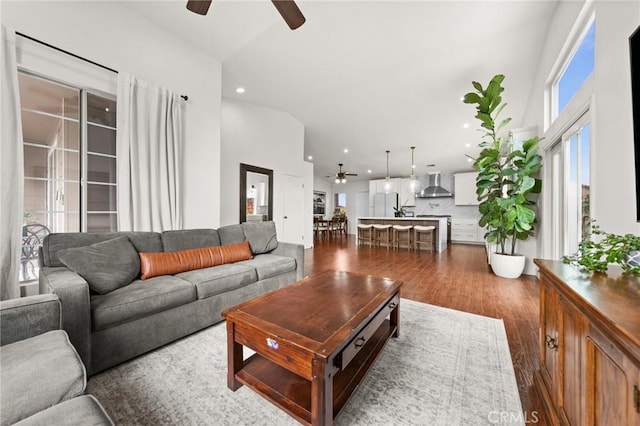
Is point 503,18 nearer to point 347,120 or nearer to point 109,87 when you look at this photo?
point 347,120

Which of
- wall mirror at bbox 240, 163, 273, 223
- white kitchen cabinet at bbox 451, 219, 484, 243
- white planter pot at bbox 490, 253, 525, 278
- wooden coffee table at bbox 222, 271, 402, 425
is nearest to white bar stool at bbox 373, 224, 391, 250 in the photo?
white planter pot at bbox 490, 253, 525, 278

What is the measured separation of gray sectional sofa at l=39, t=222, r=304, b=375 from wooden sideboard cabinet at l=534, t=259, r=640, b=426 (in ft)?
7.46

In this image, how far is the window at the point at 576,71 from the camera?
203 centimetres

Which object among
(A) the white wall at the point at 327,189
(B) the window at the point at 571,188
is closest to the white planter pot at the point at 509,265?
(B) the window at the point at 571,188

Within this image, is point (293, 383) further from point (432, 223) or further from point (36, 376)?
point (432, 223)

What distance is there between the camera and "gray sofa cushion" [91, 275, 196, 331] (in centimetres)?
153

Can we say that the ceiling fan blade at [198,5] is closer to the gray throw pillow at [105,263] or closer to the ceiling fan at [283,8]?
the ceiling fan at [283,8]

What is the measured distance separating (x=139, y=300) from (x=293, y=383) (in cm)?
124

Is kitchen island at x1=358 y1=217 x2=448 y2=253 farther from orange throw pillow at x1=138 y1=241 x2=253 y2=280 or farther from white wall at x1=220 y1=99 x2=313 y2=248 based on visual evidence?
orange throw pillow at x1=138 y1=241 x2=253 y2=280

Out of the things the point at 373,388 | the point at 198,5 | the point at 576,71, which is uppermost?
the point at 198,5

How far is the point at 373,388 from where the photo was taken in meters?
1.41

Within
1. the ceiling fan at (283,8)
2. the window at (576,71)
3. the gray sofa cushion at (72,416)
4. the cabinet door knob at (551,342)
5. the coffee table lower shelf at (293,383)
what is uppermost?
the ceiling fan at (283,8)

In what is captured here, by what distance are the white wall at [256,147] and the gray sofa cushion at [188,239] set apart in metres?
1.76

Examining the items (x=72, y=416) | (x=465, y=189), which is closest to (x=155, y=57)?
(x=72, y=416)
